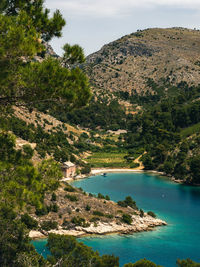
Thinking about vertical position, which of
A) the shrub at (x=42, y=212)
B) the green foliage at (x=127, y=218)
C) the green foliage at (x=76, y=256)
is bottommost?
the green foliage at (x=127, y=218)

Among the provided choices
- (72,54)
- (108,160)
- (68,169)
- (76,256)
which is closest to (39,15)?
(72,54)

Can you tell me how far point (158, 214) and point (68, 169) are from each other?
30140 mm

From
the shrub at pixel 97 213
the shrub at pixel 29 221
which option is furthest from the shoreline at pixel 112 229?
the shrub at pixel 97 213

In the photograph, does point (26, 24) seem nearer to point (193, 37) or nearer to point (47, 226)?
point (47, 226)

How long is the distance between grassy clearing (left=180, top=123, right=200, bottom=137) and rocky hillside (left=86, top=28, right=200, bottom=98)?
59.8 meters

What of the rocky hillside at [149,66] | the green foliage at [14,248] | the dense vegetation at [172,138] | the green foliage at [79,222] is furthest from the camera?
the rocky hillside at [149,66]

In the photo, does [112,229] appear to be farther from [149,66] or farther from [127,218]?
[149,66]

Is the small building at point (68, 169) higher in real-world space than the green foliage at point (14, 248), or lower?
lower

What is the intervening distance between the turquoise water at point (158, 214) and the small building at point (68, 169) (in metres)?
3.90

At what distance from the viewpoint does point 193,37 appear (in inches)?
7717

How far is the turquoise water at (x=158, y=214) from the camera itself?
43.9 metres

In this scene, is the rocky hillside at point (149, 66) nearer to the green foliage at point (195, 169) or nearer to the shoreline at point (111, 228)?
the green foliage at point (195, 169)

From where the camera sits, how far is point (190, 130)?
337ft

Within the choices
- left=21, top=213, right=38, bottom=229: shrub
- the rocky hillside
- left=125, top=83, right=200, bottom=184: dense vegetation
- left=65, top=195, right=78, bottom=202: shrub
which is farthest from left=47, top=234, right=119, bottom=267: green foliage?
the rocky hillside
